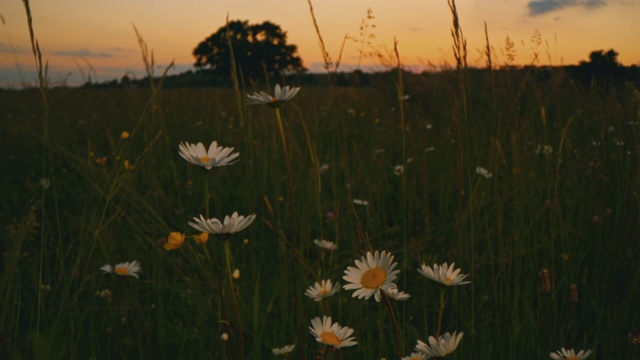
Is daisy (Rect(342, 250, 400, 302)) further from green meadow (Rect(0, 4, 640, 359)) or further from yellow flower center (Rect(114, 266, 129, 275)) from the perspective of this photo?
yellow flower center (Rect(114, 266, 129, 275))

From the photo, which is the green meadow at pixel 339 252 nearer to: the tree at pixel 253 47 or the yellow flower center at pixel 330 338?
the yellow flower center at pixel 330 338

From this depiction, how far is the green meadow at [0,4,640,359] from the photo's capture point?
135 centimetres

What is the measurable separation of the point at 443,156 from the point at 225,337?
2369 mm

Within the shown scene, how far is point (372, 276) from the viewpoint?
1021 mm

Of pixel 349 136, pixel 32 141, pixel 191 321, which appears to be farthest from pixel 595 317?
pixel 32 141

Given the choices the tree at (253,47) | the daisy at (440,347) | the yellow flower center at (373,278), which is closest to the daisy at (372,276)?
the yellow flower center at (373,278)

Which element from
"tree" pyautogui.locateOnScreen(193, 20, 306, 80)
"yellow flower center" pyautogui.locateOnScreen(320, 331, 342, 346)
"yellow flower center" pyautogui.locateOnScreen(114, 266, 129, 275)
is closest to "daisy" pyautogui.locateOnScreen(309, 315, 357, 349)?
"yellow flower center" pyautogui.locateOnScreen(320, 331, 342, 346)

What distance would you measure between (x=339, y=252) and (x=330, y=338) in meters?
1.26

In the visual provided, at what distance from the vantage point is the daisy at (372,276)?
3.20ft

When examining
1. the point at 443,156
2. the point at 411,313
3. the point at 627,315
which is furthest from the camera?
the point at 443,156

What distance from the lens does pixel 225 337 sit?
3.82ft

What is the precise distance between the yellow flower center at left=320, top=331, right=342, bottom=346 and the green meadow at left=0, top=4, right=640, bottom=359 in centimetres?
7

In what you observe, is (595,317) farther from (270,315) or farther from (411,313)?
(270,315)

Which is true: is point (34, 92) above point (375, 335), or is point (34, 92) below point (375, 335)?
above
